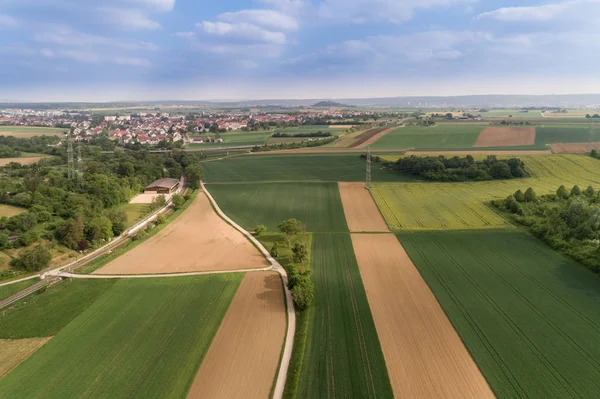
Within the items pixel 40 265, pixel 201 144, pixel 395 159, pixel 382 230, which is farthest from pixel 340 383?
pixel 201 144

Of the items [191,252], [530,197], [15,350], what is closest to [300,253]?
[191,252]

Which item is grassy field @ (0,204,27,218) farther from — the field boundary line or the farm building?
the field boundary line

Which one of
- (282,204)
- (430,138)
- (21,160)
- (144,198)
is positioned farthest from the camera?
(430,138)

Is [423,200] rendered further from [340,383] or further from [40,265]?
[40,265]

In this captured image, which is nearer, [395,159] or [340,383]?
[340,383]

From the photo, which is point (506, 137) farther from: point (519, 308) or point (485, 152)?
point (519, 308)

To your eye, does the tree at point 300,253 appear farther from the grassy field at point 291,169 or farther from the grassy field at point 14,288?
the grassy field at point 291,169
